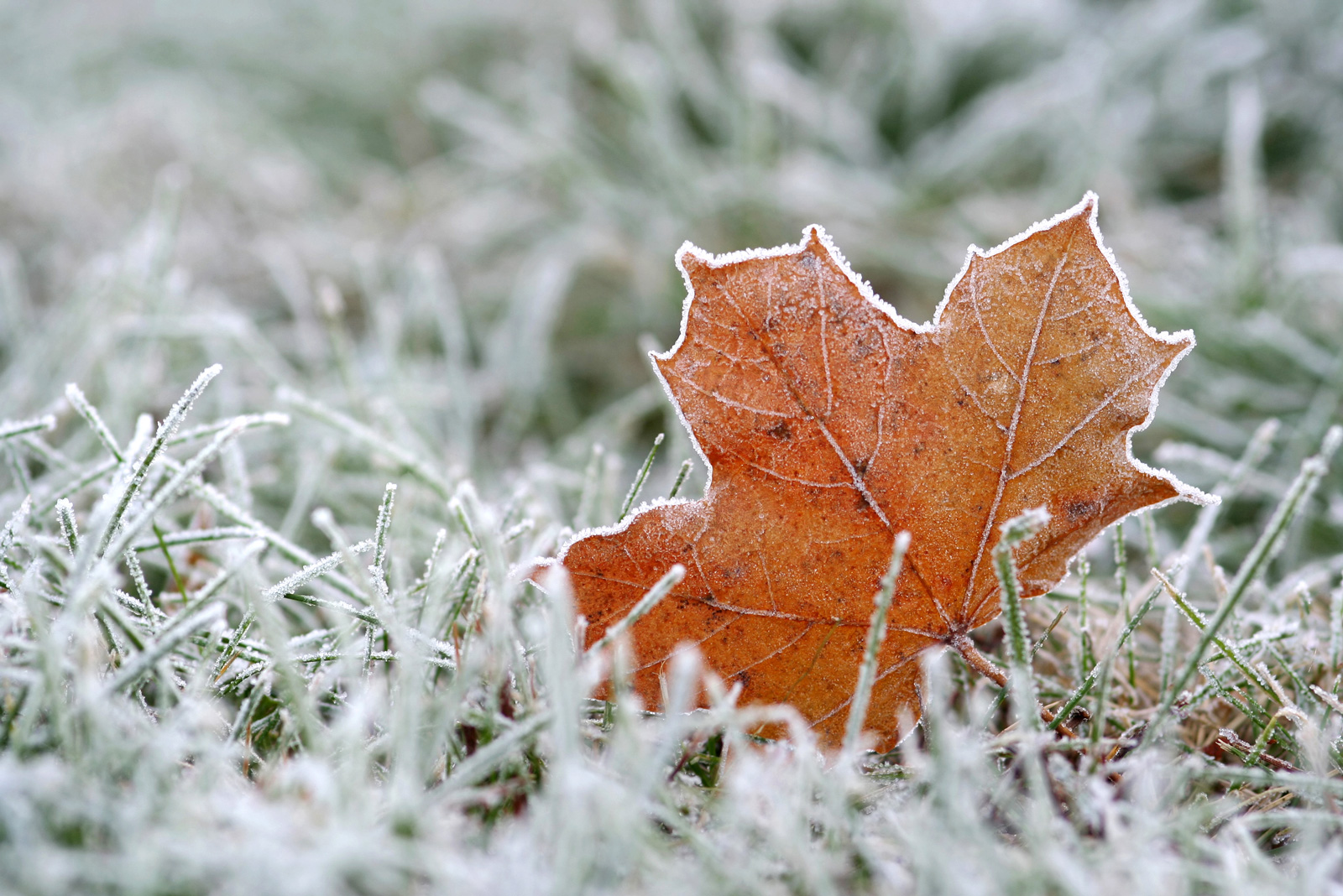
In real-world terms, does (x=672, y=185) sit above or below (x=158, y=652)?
above

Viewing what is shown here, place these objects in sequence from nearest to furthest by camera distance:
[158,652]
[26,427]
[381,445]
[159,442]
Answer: [158,652]
[159,442]
[26,427]
[381,445]

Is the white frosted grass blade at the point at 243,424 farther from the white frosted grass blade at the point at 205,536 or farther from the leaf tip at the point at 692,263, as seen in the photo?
the leaf tip at the point at 692,263

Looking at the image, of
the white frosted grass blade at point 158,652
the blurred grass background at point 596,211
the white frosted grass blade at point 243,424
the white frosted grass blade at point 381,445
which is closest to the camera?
the white frosted grass blade at point 158,652

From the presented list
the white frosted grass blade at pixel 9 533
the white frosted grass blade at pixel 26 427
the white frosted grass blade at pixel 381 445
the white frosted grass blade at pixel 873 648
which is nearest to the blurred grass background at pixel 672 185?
the white frosted grass blade at pixel 381 445

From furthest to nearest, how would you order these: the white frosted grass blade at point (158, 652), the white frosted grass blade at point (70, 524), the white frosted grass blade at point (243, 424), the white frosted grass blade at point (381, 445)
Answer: the white frosted grass blade at point (381, 445) → the white frosted grass blade at point (243, 424) → the white frosted grass blade at point (70, 524) → the white frosted grass blade at point (158, 652)

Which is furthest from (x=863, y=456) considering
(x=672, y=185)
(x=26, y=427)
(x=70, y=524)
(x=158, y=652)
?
(x=672, y=185)

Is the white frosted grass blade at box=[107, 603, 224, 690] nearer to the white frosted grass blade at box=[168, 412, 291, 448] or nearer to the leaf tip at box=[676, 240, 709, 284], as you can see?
the white frosted grass blade at box=[168, 412, 291, 448]

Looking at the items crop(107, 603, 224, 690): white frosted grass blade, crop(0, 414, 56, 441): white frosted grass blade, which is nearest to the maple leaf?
crop(107, 603, 224, 690): white frosted grass blade

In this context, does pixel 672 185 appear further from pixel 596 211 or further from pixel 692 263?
pixel 692 263
